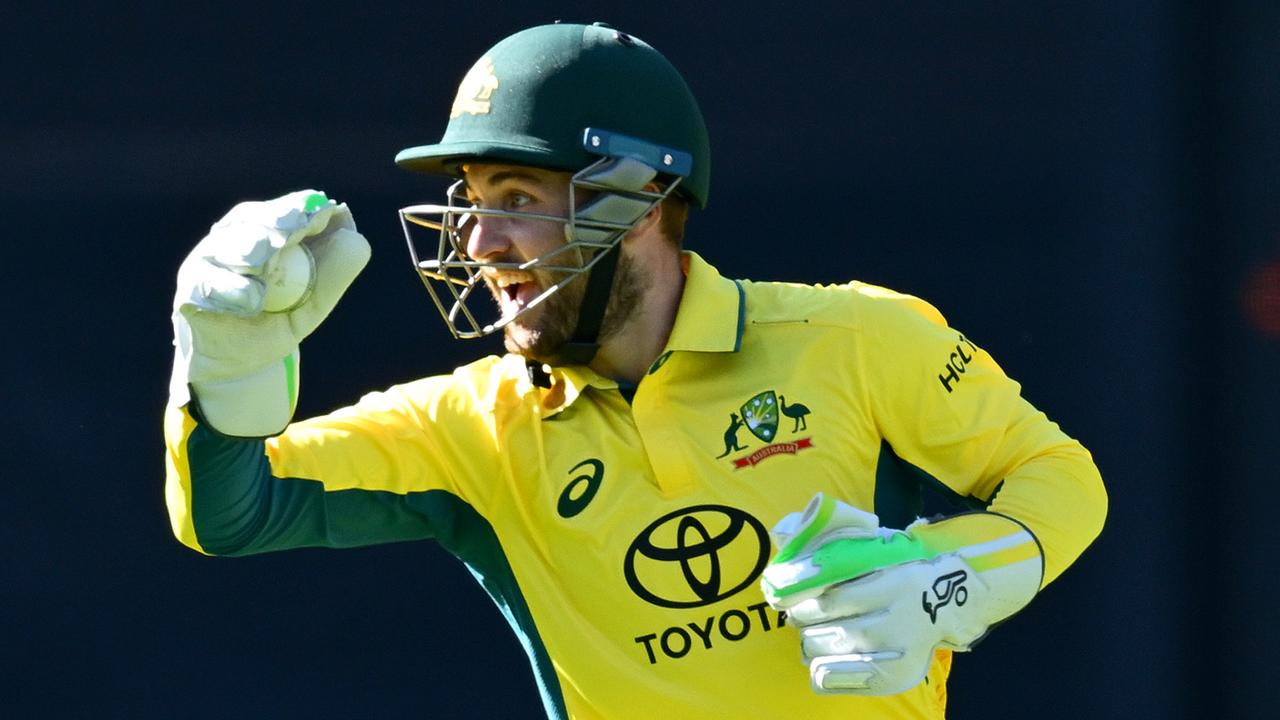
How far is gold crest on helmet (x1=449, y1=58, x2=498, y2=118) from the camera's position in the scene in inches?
85.4

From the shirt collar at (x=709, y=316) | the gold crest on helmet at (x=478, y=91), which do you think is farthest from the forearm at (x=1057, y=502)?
the gold crest on helmet at (x=478, y=91)

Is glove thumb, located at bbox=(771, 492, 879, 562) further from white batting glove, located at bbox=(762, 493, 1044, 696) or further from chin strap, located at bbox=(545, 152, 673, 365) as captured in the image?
chin strap, located at bbox=(545, 152, 673, 365)

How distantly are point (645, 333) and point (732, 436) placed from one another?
0.20 meters

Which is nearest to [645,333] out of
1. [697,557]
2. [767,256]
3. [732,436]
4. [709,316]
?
[709,316]

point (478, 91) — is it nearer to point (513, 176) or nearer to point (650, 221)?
point (513, 176)

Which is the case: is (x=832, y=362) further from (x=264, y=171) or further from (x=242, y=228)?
(x=264, y=171)

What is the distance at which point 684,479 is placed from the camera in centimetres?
206

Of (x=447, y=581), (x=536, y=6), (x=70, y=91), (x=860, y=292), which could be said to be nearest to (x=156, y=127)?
(x=70, y=91)

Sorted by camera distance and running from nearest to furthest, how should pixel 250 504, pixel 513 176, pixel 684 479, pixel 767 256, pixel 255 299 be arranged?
1. pixel 255 299
2. pixel 250 504
3. pixel 684 479
4. pixel 513 176
5. pixel 767 256

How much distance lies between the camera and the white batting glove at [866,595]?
5.88ft

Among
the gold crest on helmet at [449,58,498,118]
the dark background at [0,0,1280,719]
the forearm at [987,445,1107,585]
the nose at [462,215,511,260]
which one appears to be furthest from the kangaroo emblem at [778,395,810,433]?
the dark background at [0,0,1280,719]

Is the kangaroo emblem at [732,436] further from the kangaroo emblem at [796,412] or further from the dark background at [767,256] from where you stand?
the dark background at [767,256]

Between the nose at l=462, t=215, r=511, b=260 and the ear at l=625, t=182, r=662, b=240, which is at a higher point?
the nose at l=462, t=215, r=511, b=260

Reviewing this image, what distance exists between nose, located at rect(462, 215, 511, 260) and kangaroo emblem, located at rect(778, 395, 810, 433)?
1.17 feet
